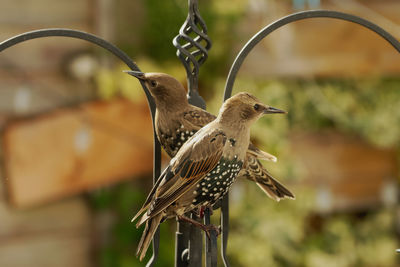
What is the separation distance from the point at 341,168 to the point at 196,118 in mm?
1344

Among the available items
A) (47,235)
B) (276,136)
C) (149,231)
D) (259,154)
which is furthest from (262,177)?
(47,235)

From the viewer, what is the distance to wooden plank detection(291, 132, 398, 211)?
70.3 inches

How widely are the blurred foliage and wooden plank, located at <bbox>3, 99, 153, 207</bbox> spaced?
70 mm

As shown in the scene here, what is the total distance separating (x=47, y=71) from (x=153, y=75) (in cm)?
134

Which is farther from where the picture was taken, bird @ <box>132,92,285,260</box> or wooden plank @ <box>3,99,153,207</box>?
wooden plank @ <box>3,99,153,207</box>

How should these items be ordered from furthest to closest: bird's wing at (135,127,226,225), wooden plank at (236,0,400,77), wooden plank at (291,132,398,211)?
wooden plank at (291,132,398,211) → wooden plank at (236,0,400,77) → bird's wing at (135,127,226,225)

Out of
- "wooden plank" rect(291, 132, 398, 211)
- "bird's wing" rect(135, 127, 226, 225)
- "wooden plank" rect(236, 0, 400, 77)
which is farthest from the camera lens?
"wooden plank" rect(291, 132, 398, 211)

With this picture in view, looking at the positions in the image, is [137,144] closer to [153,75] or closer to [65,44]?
[65,44]

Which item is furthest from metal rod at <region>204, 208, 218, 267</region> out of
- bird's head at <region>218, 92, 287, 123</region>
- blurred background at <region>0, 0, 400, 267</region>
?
blurred background at <region>0, 0, 400, 267</region>

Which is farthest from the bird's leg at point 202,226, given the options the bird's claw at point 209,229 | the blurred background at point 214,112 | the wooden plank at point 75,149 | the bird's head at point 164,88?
the wooden plank at point 75,149

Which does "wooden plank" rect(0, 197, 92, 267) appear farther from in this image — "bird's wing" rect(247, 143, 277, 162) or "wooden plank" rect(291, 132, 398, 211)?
"bird's wing" rect(247, 143, 277, 162)

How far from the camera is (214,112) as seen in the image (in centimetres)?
170

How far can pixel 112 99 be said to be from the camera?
1.81m

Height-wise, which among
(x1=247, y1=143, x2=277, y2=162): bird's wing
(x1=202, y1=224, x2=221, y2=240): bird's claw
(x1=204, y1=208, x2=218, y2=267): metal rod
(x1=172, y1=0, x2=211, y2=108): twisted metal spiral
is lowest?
(x1=204, y1=208, x2=218, y2=267): metal rod
